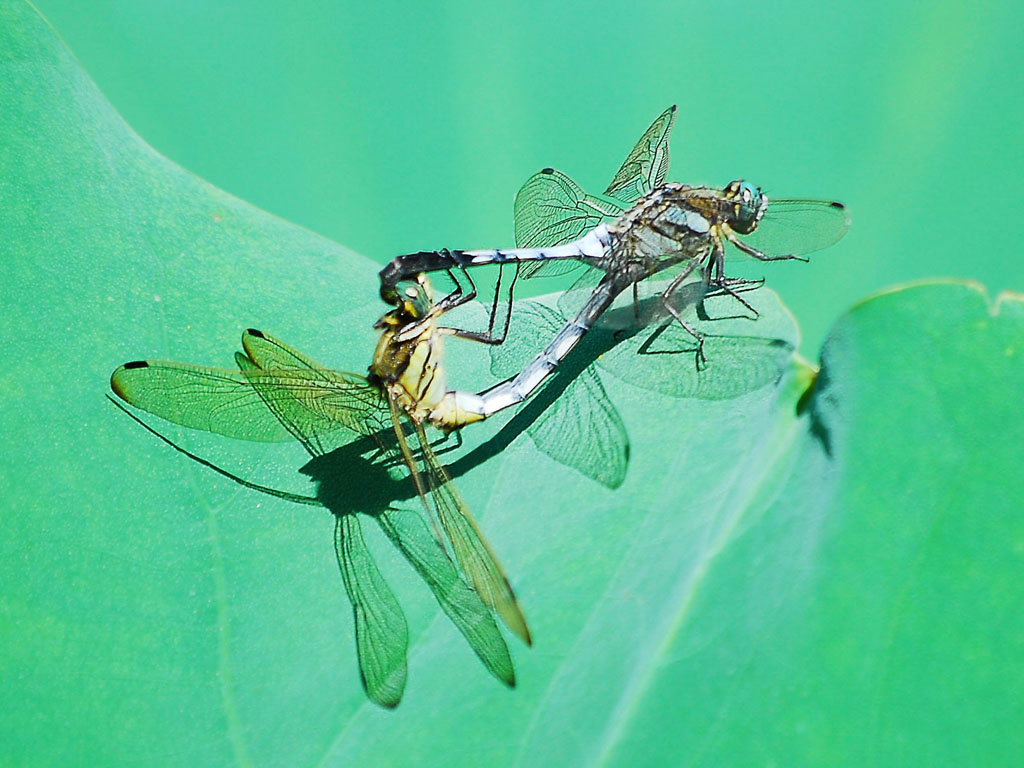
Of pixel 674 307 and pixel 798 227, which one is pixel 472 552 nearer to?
pixel 674 307

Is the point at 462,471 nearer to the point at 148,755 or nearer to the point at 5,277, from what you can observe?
the point at 148,755

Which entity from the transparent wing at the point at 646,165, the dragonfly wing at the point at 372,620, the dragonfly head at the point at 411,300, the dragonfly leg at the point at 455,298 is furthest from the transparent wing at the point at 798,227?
the dragonfly wing at the point at 372,620

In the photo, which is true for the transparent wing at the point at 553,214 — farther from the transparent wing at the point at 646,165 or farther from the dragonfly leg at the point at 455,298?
the dragonfly leg at the point at 455,298

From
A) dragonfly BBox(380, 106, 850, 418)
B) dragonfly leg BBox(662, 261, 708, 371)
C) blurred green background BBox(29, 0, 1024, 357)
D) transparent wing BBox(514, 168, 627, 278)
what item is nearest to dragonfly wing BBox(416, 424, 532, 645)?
dragonfly BBox(380, 106, 850, 418)

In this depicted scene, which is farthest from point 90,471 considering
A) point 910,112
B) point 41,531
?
point 910,112

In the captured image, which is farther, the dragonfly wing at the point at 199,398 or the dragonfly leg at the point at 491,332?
the dragonfly leg at the point at 491,332

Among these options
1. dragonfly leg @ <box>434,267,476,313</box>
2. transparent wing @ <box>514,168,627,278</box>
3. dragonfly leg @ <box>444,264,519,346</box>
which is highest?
transparent wing @ <box>514,168,627,278</box>

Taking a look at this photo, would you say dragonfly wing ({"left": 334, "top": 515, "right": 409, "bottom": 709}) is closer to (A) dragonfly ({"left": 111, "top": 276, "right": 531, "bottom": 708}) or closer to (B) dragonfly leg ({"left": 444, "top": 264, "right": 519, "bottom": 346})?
(A) dragonfly ({"left": 111, "top": 276, "right": 531, "bottom": 708})

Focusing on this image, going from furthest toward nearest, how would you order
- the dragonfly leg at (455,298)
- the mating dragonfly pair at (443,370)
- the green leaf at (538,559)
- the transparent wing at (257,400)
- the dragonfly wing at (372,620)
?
1. the dragonfly leg at (455,298)
2. the transparent wing at (257,400)
3. the mating dragonfly pair at (443,370)
4. the dragonfly wing at (372,620)
5. the green leaf at (538,559)
